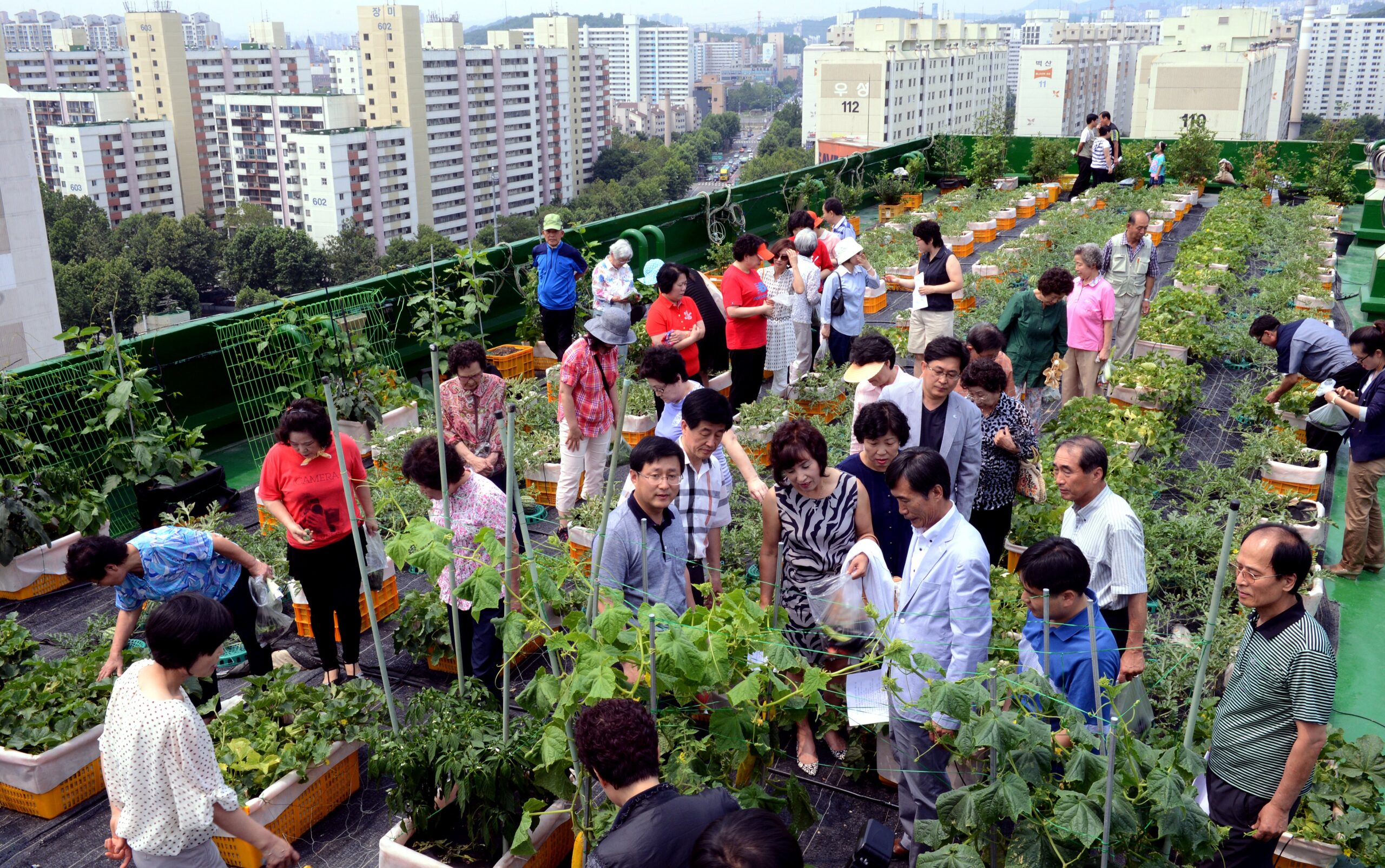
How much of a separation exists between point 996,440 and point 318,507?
9.63 feet

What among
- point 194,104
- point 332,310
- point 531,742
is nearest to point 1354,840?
point 531,742

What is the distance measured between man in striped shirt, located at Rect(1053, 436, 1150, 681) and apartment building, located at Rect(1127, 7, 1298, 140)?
68.0m

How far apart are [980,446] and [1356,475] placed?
239 cm

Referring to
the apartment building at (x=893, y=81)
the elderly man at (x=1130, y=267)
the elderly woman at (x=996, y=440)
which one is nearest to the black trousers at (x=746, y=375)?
the elderly woman at (x=996, y=440)

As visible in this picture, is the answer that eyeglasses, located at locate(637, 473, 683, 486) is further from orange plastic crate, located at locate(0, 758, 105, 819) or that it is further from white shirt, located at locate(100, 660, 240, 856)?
orange plastic crate, located at locate(0, 758, 105, 819)

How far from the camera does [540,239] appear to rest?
876cm

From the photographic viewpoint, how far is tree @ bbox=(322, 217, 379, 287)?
75625mm

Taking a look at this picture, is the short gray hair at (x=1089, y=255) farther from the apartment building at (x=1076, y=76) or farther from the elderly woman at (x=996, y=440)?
the apartment building at (x=1076, y=76)

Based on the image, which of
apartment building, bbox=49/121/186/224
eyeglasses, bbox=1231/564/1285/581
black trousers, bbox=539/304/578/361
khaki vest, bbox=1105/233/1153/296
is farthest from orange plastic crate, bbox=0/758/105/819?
apartment building, bbox=49/121/186/224

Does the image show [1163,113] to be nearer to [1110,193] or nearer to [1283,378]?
[1110,193]

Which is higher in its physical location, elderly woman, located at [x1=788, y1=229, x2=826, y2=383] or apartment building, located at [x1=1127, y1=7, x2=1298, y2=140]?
apartment building, located at [x1=1127, y1=7, x2=1298, y2=140]

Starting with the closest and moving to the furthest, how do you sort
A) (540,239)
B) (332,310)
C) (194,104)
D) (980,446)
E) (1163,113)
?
1. (980,446)
2. (332,310)
3. (540,239)
4. (1163,113)
5. (194,104)

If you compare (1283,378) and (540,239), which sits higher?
(540,239)

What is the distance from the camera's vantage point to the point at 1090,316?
6.76 metres
